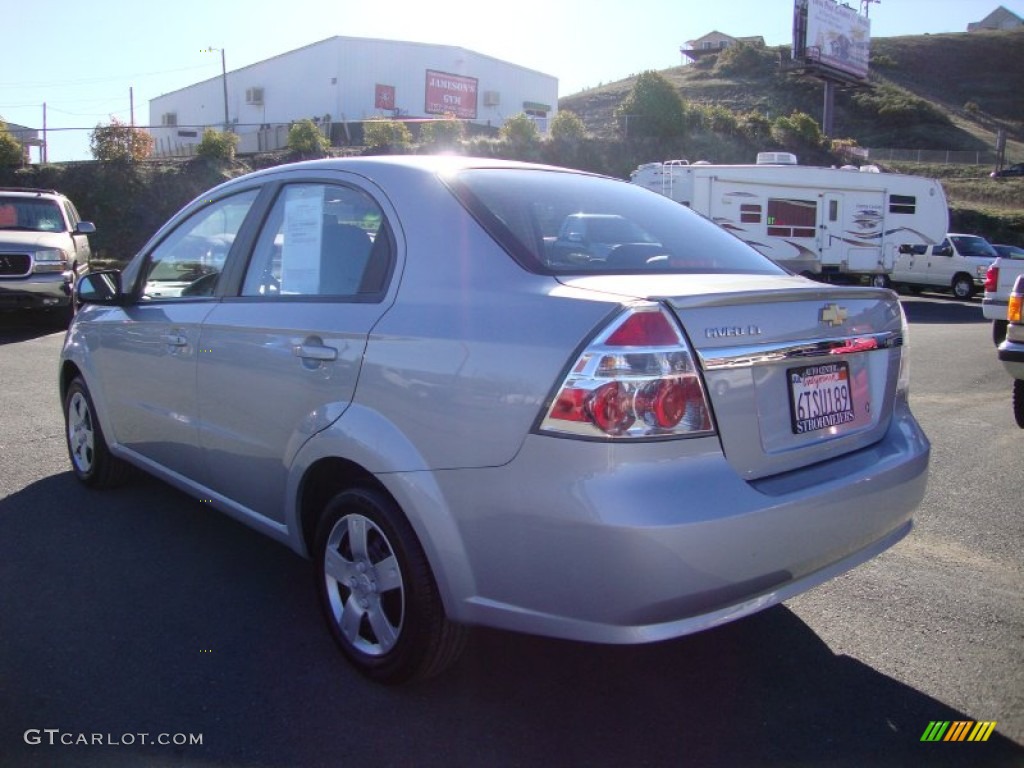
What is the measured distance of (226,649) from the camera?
3287 millimetres

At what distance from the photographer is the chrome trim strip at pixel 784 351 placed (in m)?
Answer: 2.52

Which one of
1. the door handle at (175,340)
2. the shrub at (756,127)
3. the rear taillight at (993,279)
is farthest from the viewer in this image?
the shrub at (756,127)

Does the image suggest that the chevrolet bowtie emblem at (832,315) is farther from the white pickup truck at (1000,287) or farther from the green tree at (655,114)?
the green tree at (655,114)

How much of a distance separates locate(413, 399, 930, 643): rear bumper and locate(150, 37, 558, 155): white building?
3929cm

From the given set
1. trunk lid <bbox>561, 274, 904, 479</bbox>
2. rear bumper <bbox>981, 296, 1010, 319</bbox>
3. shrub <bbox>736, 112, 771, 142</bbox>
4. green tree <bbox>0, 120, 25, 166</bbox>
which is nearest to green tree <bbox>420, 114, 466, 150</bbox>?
green tree <bbox>0, 120, 25, 166</bbox>

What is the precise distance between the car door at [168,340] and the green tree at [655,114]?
106 ft

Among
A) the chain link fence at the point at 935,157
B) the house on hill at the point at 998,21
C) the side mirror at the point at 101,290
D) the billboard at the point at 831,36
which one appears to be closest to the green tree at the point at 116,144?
the side mirror at the point at 101,290

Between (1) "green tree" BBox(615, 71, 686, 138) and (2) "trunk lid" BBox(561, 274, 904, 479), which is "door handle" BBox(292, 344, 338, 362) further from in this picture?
(1) "green tree" BBox(615, 71, 686, 138)

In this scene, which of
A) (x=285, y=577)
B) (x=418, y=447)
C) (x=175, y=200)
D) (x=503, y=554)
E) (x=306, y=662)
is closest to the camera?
(x=503, y=554)

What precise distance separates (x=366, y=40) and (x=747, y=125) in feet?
62.4

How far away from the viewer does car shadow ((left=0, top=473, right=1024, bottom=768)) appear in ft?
8.80

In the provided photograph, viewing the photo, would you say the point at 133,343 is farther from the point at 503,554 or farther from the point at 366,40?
the point at 366,40

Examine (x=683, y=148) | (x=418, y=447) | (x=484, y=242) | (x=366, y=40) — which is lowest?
(x=418, y=447)

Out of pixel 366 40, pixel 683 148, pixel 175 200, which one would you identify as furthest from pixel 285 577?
pixel 366 40
